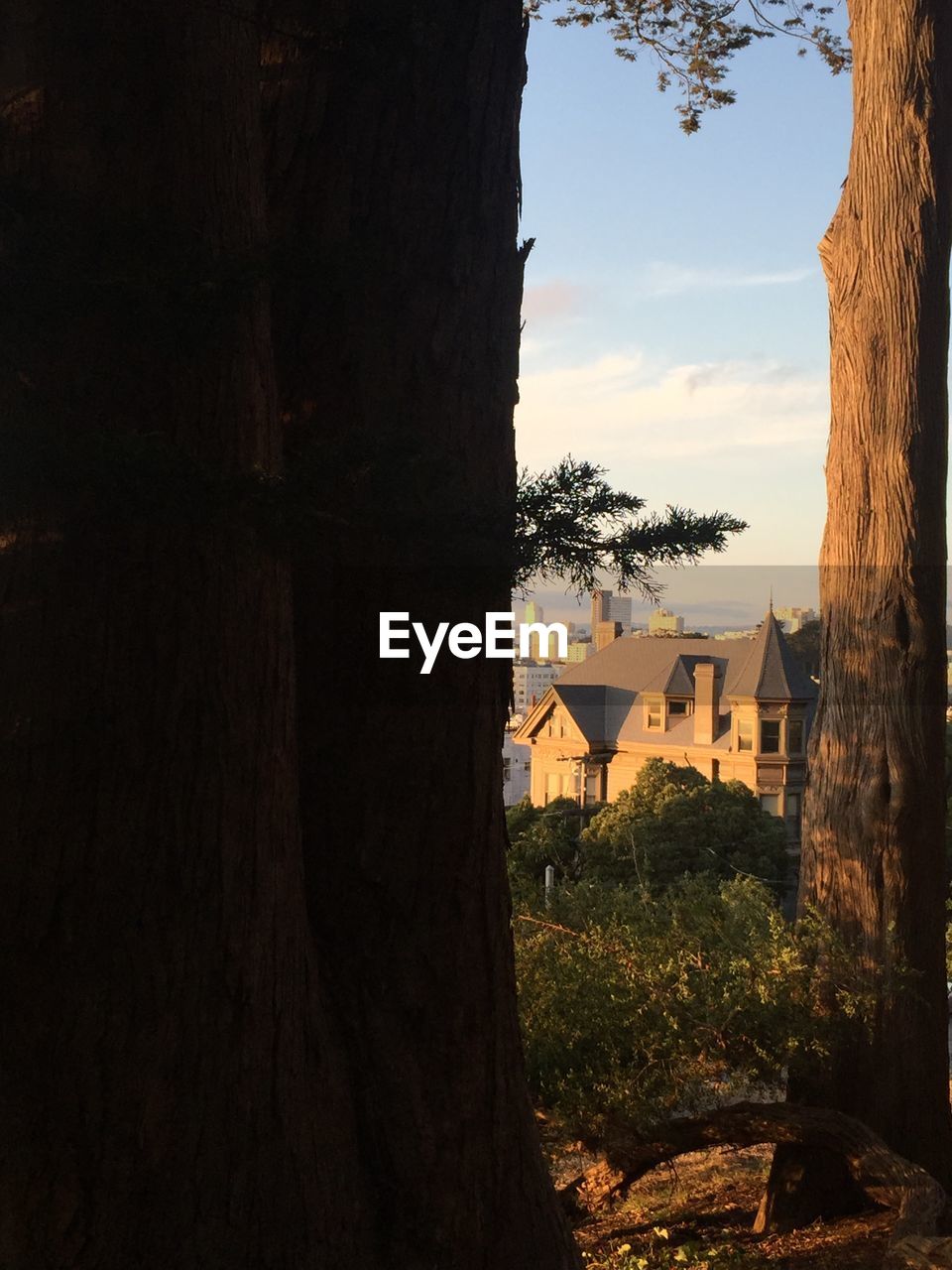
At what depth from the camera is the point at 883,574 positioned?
7105 millimetres

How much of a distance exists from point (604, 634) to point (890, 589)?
32404mm

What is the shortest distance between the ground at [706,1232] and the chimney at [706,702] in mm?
26003

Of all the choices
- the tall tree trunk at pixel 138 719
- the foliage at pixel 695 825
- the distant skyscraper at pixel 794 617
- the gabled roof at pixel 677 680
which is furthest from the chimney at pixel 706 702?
the tall tree trunk at pixel 138 719

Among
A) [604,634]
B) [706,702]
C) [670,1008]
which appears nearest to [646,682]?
[706,702]

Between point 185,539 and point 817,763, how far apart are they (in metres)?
4.89

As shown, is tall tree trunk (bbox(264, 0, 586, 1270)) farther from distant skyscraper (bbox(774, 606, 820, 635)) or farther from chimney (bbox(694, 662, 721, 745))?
distant skyscraper (bbox(774, 606, 820, 635))

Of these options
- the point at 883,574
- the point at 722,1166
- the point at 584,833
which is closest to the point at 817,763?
the point at 883,574

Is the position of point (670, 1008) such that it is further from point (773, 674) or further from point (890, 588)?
point (773, 674)

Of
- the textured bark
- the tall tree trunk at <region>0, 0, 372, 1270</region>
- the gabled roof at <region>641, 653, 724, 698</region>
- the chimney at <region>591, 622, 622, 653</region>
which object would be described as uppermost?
the chimney at <region>591, 622, 622, 653</region>

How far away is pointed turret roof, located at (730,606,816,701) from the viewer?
32.4 metres

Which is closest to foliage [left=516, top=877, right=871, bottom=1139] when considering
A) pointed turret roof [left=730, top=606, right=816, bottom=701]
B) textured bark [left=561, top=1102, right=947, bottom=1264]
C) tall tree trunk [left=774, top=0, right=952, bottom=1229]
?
textured bark [left=561, top=1102, right=947, bottom=1264]

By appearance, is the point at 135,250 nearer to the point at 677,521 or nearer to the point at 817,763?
the point at 677,521

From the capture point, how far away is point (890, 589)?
23.2 feet

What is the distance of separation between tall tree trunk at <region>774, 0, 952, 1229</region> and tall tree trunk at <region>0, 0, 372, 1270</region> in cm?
414
